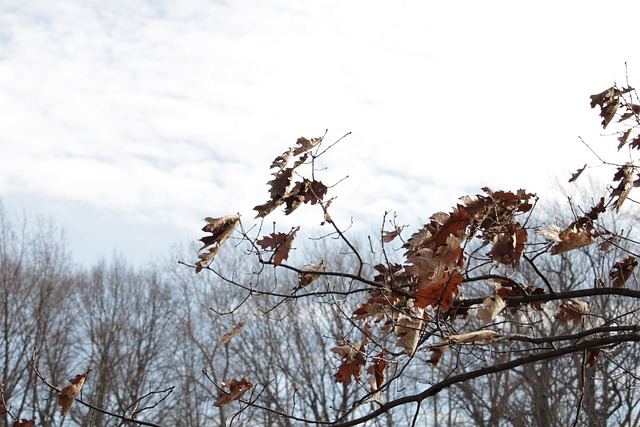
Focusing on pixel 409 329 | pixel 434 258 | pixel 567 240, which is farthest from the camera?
pixel 567 240

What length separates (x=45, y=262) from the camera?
2414 cm

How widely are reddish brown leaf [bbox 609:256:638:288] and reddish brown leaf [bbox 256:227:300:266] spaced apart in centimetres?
165

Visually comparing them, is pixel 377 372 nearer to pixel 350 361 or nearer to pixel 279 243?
pixel 350 361

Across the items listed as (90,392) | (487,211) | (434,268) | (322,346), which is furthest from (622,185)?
(90,392)

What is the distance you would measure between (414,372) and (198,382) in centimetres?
708

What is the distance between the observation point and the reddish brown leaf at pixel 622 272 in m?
3.70

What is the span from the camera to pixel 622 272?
370 cm

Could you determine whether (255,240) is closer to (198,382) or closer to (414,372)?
(414,372)

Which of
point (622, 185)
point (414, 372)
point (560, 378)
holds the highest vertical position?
point (414, 372)

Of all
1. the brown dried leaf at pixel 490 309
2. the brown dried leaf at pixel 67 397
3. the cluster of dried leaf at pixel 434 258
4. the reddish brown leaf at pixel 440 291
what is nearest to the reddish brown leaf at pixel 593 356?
the cluster of dried leaf at pixel 434 258

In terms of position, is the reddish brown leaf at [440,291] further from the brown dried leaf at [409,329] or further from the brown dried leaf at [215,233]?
the brown dried leaf at [215,233]

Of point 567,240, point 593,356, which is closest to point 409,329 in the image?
point 567,240

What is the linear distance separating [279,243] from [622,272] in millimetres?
1732

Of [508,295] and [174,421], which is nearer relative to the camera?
[508,295]
